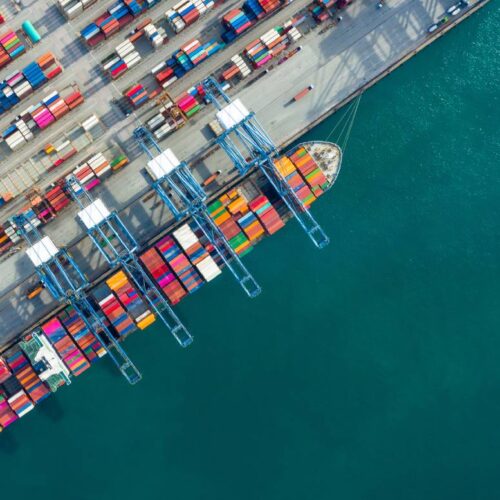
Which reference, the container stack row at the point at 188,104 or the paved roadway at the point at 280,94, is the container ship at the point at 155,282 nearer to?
the paved roadway at the point at 280,94

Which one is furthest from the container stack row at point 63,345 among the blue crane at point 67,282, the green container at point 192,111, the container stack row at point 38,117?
the green container at point 192,111

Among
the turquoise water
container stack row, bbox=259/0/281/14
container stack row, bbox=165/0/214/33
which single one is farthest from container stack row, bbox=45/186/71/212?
container stack row, bbox=259/0/281/14

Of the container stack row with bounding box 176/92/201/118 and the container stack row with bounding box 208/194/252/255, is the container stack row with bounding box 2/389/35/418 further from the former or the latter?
the container stack row with bounding box 176/92/201/118

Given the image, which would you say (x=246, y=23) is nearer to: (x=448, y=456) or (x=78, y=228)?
(x=78, y=228)

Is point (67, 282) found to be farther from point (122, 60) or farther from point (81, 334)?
point (122, 60)

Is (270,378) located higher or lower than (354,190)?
lower

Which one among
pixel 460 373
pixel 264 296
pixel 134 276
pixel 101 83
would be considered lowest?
pixel 460 373

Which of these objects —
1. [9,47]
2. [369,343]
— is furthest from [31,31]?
[369,343]

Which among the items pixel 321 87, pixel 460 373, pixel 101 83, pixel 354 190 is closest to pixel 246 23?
pixel 321 87
